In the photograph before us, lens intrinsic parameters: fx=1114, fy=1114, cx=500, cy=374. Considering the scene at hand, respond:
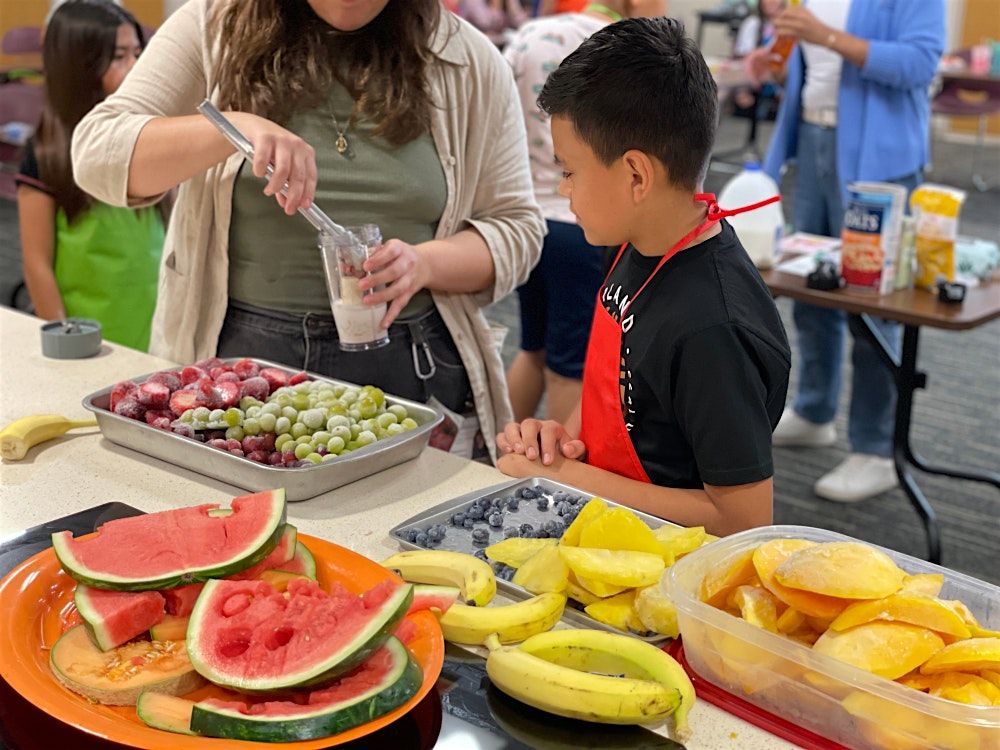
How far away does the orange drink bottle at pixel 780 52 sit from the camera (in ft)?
12.0

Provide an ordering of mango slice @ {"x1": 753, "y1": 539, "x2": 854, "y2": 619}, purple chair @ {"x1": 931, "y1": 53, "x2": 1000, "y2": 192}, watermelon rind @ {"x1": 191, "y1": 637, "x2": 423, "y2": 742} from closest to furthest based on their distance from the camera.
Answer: watermelon rind @ {"x1": 191, "y1": 637, "x2": 423, "y2": 742} < mango slice @ {"x1": 753, "y1": 539, "x2": 854, "y2": 619} < purple chair @ {"x1": 931, "y1": 53, "x2": 1000, "y2": 192}

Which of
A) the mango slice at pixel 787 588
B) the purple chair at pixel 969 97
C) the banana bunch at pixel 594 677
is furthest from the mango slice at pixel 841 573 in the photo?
the purple chair at pixel 969 97

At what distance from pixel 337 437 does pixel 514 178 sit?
805 mm

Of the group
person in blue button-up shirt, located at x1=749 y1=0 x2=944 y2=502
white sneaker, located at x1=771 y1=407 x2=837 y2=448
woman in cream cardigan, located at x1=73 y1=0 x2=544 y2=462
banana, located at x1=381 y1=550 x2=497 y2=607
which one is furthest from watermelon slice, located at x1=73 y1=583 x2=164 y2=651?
white sneaker, located at x1=771 y1=407 x2=837 y2=448

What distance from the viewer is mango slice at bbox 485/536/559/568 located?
4.22ft

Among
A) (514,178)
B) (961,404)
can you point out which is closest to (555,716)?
(514,178)

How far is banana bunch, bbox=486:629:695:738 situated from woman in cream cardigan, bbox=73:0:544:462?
839 mm

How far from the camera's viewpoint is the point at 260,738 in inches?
37.3

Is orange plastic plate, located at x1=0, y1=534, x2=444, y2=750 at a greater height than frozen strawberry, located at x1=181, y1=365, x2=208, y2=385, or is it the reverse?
frozen strawberry, located at x1=181, y1=365, x2=208, y2=385

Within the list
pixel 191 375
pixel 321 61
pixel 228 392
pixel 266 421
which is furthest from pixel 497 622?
pixel 321 61

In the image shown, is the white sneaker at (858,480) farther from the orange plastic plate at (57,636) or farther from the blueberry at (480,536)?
the orange plastic plate at (57,636)

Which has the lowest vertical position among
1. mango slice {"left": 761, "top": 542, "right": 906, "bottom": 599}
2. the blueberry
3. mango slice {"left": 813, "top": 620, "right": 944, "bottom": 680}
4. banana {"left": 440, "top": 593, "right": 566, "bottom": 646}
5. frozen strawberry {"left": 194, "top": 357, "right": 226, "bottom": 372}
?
the blueberry

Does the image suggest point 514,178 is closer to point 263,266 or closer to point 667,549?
point 263,266

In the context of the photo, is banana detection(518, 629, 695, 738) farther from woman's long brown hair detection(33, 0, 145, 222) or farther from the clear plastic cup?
woman's long brown hair detection(33, 0, 145, 222)
